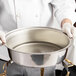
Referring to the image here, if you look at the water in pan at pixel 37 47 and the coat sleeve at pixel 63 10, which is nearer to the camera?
the water in pan at pixel 37 47

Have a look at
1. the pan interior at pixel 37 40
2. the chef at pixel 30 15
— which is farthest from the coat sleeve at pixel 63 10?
the pan interior at pixel 37 40

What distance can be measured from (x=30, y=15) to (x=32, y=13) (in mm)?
15

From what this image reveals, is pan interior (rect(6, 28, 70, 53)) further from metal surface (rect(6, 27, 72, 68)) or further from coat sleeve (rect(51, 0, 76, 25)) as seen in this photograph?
coat sleeve (rect(51, 0, 76, 25))

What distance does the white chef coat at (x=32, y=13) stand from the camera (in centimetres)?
87

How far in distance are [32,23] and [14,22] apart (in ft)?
0.32

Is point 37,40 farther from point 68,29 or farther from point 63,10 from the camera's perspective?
point 63,10

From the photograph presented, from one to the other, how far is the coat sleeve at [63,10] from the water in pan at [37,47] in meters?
0.24

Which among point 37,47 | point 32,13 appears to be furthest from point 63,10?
point 37,47

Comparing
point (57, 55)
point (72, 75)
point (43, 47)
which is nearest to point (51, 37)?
point (43, 47)

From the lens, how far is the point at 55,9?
932mm

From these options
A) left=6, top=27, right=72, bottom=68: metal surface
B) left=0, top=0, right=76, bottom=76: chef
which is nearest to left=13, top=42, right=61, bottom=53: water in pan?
left=6, top=27, right=72, bottom=68: metal surface

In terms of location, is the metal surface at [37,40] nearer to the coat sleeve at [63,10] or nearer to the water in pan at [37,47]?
the water in pan at [37,47]

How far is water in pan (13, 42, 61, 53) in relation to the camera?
2.32 feet

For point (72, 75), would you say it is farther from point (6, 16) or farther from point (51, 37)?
point (6, 16)
